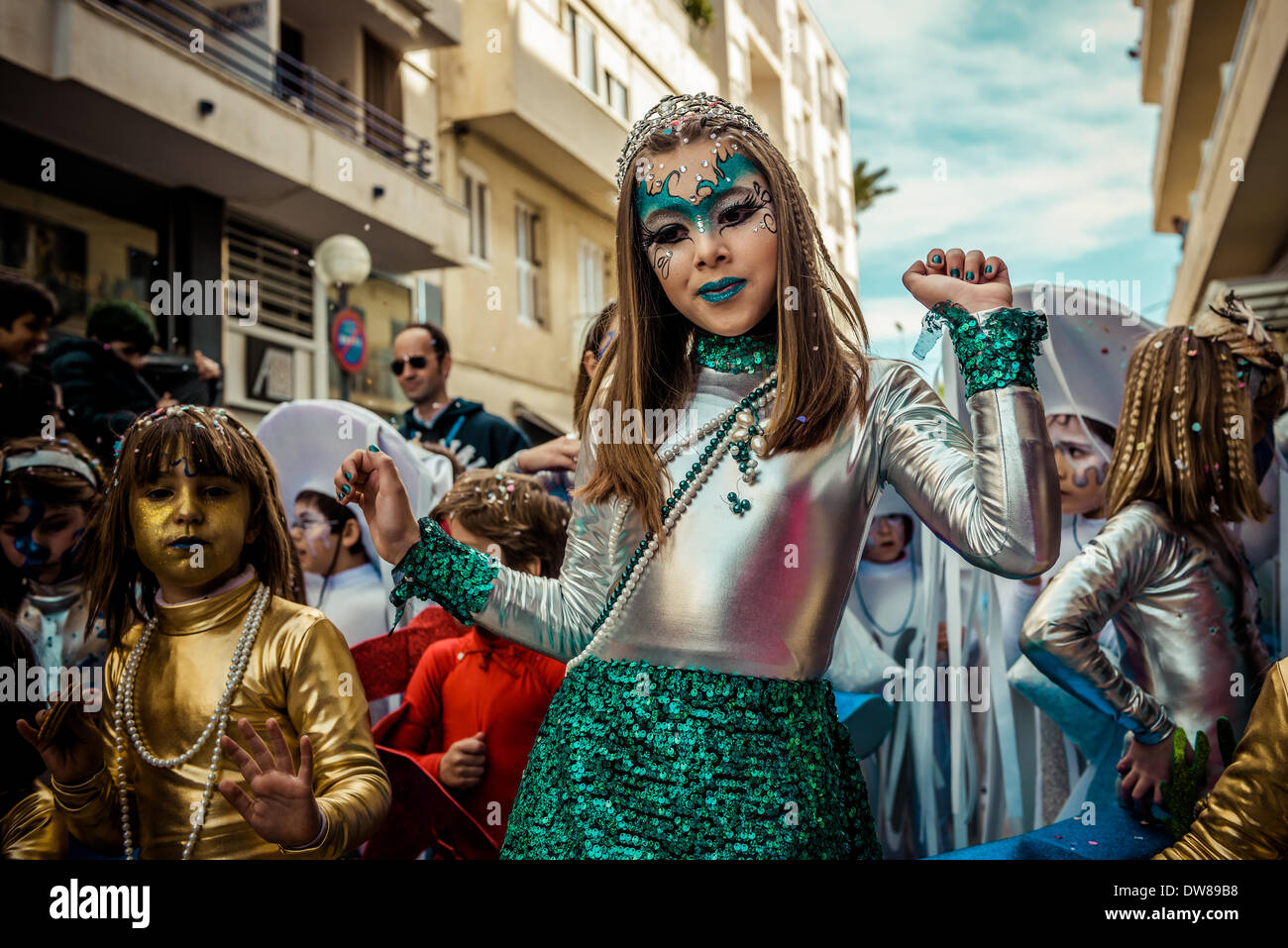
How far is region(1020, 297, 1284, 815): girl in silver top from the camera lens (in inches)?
78.3

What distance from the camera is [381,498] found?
143 cm

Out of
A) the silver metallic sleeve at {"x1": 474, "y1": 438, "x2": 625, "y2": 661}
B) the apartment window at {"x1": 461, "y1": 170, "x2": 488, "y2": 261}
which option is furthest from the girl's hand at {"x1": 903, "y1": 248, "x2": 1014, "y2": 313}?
the apartment window at {"x1": 461, "y1": 170, "x2": 488, "y2": 261}

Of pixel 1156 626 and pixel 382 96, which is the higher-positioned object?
pixel 382 96

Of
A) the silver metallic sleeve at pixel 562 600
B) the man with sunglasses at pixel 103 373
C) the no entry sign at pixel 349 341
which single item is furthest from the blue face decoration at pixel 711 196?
the no entry sign at pixel 349 341

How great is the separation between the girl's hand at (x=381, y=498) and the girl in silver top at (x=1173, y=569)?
46.3 inches

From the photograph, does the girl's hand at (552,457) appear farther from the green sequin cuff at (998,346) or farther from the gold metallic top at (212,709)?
the green sequin cuff at (998,346)

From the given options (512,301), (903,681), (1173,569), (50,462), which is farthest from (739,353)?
(512,301)

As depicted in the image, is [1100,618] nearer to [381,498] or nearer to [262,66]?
[381,498]

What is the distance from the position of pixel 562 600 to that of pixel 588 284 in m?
1.61

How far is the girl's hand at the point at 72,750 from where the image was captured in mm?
1627

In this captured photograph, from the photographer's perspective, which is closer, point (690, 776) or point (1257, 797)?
point (690, 776)

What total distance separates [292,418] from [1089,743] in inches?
73.3

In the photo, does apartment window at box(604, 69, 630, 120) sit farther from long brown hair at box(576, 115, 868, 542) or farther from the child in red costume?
long brown hair at box(576, 115, 868, 542)
